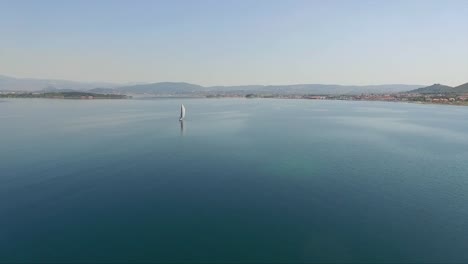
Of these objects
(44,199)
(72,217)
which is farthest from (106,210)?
(44,199)

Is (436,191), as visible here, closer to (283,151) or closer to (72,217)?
(283,151)

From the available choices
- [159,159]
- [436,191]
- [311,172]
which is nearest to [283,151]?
[311,172]

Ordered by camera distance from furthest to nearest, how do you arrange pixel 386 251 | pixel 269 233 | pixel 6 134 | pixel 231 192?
pixel 6 134 < pixel 231 192 < pixel 269 233 < pixel 386 251

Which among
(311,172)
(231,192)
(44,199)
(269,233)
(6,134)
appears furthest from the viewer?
(6,134)

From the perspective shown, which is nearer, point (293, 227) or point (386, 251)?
point (386, 251)

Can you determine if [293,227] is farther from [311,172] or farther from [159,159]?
[159,159]

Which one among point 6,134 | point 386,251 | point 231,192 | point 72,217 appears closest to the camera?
point 386,251
